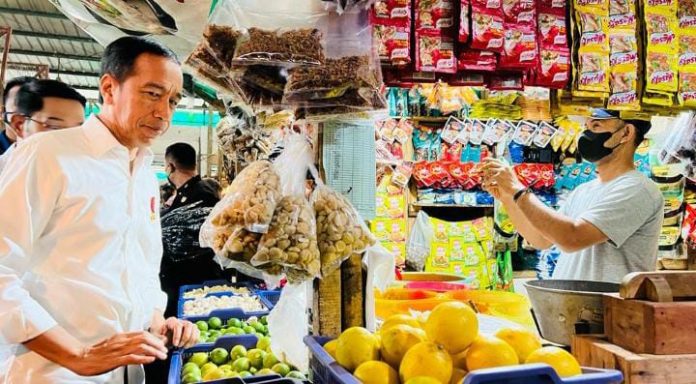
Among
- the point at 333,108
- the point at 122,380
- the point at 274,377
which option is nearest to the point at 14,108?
the point at 122,380

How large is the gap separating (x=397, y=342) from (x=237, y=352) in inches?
43.9

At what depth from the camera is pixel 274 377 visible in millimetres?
1443

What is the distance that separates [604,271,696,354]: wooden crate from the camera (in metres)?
1.19

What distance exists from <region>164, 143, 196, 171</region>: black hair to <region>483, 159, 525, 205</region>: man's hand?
2.52 meters

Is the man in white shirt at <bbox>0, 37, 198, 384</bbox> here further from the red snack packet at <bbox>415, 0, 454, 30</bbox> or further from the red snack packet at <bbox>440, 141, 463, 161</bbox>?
the red snack packet at <bbox>440, 141, 463, 161</bbox>

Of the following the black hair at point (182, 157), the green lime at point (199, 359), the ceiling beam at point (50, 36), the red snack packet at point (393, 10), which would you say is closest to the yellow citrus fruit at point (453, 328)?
A: the green lime at point (199, 359)

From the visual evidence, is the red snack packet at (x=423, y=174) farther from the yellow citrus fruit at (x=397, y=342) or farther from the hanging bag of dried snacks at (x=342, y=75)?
the yellow citrus fruit at (x=397, y=342)

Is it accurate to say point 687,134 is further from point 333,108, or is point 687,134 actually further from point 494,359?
point 494,359

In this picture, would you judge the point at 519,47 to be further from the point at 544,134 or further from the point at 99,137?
the point at 544,134

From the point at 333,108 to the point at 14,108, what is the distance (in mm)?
1783

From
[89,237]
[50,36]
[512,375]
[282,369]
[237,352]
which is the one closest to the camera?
[512,375]

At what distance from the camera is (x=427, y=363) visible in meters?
0.96

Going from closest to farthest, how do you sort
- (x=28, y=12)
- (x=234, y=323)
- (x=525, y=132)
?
(x=234, y=323) < (x=525, y=132) < (x=28, y=12)

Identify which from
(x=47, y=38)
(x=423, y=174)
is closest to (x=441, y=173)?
(x=423, y=174)
